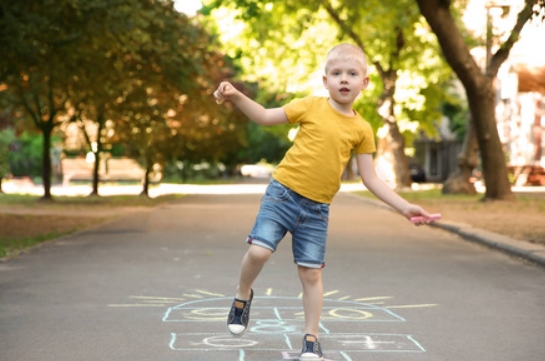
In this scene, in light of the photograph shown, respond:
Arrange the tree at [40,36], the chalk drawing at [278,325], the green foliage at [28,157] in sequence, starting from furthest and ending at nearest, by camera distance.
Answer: the green foliage at [28,157] → the tree at [40,36] → the chalk drawing at [278,325]

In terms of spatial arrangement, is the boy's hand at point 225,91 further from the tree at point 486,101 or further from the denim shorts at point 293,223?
the tree at point 486,101

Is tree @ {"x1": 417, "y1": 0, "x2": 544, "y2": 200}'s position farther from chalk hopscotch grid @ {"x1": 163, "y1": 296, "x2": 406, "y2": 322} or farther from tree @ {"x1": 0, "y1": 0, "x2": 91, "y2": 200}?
chalk hopscotch grid @ {"x1": 163, "y1": 296, "x2": 406, "y2": 322}

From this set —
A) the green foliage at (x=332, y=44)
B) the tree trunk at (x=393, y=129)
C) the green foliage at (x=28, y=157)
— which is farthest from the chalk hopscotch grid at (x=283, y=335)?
the green foliage at (x=28, y=157)

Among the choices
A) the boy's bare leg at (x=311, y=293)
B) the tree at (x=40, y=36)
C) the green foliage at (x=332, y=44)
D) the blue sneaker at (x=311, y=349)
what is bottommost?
the blue sneaker at (x=311, y=349)

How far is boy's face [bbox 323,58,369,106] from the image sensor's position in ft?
19.3

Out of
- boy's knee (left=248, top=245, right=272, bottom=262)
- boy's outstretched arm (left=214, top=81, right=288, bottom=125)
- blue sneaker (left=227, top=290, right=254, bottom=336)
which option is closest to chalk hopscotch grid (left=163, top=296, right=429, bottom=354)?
blue sneaker (left=227, top=290, right=254, bottom=336)

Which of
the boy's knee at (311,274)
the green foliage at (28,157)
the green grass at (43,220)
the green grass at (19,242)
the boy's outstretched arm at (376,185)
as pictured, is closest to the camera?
the boy's outstretched arm at (376,185)

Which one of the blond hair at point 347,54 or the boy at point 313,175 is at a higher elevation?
the blond hair at point 347,54

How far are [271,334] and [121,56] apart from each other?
17.2m

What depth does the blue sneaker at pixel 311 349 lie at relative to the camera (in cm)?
595

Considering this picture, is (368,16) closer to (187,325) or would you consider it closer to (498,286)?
(498,286)

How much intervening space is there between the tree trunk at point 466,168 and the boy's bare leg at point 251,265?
27734 mm

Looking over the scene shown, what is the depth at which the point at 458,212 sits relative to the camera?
2280cm

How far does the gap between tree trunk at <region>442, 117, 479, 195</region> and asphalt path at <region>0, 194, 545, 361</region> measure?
699 inches
